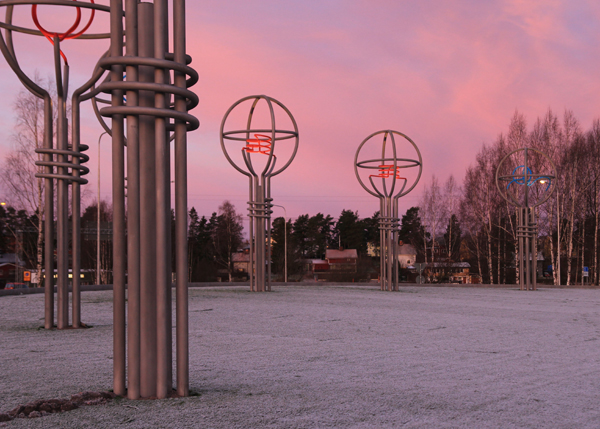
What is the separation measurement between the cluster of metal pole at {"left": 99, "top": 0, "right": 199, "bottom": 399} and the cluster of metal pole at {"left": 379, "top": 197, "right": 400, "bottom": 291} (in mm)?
15671

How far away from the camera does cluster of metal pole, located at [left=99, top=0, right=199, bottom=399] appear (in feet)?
10.3

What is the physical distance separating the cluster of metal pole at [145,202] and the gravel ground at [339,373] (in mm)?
244

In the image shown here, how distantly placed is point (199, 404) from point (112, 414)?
1.52 feet

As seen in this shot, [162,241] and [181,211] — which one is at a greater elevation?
[181,211]

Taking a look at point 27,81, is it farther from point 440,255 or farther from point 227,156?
point 440,255

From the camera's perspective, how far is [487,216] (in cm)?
3847

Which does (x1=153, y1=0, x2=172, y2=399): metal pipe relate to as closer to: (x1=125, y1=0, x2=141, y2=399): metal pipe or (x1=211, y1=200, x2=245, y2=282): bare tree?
(x1=125, y1=0, x2=141, y2=399): metal pipe

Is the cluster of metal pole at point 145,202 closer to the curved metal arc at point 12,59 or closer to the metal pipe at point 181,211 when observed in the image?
the metal pipe at point 181,211

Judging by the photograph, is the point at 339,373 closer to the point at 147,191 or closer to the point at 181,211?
the point at 181,211

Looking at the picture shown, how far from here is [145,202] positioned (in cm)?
317

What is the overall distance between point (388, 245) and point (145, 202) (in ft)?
53.5

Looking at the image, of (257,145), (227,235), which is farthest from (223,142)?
(227,235)

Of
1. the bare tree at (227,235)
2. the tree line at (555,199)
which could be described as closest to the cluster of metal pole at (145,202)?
the tree line at (555,199)

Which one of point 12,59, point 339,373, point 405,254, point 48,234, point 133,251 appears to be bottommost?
point 405,254
